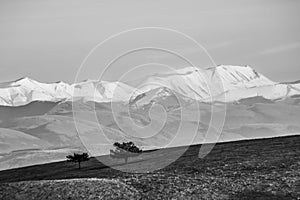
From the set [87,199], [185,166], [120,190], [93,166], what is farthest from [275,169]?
[93,166]

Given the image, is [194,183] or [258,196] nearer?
[258,196]

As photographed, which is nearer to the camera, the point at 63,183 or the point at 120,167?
the point at 63,183

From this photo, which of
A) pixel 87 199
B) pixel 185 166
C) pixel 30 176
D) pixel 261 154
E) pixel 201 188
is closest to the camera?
pixel 87 199

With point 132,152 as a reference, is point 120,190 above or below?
below

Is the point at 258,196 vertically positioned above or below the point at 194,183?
below

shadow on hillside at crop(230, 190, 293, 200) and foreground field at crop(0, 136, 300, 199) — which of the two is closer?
shadow on hillside at crop(230, 190, 293, 200)

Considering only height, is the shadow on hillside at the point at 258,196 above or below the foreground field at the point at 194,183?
below

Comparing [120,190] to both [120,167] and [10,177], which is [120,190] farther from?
[10,177]

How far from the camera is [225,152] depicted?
315 ft

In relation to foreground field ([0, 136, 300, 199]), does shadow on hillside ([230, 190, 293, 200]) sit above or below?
below

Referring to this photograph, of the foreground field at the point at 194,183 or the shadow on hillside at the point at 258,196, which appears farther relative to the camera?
the foreground field at the point at 194,183

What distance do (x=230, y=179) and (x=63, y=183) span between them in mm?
21143

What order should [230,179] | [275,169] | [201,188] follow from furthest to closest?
[275,169] → [230,179] → [201,188]

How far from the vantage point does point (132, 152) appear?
95812 millimetres
